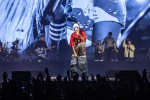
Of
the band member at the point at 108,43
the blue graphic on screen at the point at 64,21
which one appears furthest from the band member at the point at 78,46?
the blue graphic on screen at the point at 64,21

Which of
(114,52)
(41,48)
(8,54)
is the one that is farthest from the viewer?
(8,54)

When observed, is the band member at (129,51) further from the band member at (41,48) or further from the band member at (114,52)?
the band member at (41,48)

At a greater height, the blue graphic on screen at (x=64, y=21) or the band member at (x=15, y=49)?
the blue graphic on screen at (x=64, y=21)

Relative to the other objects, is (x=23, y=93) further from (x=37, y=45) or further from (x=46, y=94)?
(x=37, y=45)

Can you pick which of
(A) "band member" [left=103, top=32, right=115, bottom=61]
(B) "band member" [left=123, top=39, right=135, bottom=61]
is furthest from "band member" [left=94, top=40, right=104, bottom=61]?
(B) "band member" [left=123, top=39, right=135, bottom=61]

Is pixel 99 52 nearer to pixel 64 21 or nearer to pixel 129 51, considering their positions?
pixel 129 51

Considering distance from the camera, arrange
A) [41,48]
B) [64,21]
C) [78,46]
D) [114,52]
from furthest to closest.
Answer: [64,21], [41,48], [114,52], [78,46]

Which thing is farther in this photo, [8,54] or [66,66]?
[8,54]

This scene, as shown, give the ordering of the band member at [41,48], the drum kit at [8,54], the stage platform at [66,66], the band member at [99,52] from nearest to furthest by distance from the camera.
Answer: the stage platform at [66,66] → the band member at [99,52] → the band member at [41,48] → the drum kit at [8,54]

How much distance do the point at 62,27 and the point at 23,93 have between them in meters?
13.3

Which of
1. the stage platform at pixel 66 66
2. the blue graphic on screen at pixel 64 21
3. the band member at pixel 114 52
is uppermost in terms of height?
the blue graphic on screen at pixel 64 21

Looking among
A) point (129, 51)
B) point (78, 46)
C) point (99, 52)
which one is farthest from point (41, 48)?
point (78, 46)

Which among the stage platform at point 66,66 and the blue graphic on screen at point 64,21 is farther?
the blue graphic on screen at point 64,21

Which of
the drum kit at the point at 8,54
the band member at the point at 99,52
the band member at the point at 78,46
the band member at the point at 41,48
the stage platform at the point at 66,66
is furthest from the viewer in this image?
the drum kit at the point at 8,54
